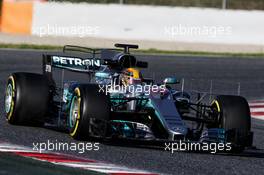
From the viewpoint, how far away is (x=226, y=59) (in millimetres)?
24094

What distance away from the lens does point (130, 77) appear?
Result: 36.9ft

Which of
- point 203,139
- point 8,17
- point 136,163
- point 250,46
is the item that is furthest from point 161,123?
point 250,46

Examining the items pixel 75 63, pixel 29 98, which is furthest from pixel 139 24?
pixel 29 98

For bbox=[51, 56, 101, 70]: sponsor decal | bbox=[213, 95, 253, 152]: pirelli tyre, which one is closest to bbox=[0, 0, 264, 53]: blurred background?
bbox=[51, 56, 101, 70]: sponsor decal

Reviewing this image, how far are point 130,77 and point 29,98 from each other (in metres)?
1.32

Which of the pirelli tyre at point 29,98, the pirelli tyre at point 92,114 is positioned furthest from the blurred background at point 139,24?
the pirelli tyre at point 92,114

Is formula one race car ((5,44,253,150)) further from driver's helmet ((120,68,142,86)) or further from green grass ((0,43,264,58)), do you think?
green grass ((0,43,264,58))

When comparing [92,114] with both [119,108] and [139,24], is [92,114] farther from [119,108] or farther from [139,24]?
[139,24]

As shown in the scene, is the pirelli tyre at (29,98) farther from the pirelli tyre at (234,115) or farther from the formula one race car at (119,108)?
the pirelli tyre at (234,115)

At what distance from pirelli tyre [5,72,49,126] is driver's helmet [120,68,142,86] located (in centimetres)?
99

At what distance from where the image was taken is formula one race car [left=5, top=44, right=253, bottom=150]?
10.2 m

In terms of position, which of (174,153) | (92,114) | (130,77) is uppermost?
(130,77)

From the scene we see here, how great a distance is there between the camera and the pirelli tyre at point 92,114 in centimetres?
1000

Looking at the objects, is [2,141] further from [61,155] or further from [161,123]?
[161,123]
